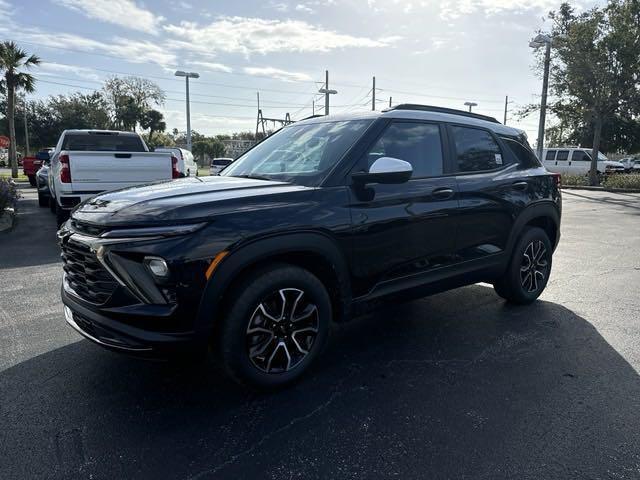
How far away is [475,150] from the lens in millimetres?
4344

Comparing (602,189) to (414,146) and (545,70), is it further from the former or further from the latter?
(414,146)

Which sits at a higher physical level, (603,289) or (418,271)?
(418,271)

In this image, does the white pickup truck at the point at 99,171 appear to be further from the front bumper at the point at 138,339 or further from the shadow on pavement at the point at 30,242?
the front bumper at the point at 138,339

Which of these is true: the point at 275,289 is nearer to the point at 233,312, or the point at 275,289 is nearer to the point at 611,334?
the point at 233,312

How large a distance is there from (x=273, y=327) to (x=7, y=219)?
9394 millimetres

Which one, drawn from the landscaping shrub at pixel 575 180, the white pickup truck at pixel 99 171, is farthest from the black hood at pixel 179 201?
the landscaping shrub at pixel 575 180

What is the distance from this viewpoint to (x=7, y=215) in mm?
10367

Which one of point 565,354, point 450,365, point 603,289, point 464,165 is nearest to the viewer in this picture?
point 450,365

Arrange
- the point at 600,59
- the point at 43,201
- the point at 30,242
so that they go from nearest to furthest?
the point at 30,242 < the point at 43,201 < the point at 600,59

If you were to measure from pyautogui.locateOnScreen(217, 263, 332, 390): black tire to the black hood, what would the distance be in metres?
0.44

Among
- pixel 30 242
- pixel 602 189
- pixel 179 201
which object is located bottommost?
pixel 30 242

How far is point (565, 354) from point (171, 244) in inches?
122

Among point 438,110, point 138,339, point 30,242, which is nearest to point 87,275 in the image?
point 138,339

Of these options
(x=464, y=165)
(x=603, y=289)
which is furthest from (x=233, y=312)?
(x=603, y=289)
